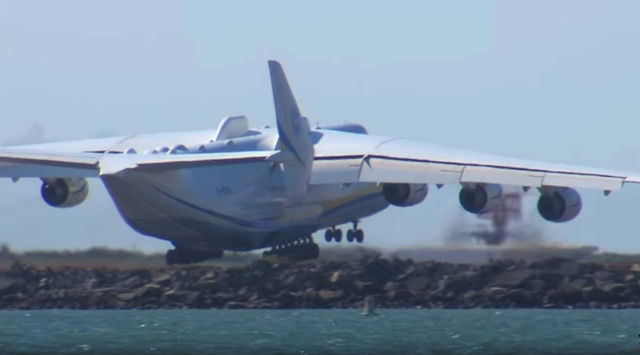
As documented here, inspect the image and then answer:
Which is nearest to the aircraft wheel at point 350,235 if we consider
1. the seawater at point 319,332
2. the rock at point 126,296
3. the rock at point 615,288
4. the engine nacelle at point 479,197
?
the seawater at point 319,332

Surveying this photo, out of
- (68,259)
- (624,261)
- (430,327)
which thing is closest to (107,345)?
(430,327)

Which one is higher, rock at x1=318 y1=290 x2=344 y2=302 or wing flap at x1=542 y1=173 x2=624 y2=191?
wing flap at x1=542 y1=173 x2=624 y2=191

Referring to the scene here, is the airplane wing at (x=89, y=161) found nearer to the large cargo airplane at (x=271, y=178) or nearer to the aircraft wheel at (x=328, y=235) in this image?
the large cargo airplane at (x=271, y=178)

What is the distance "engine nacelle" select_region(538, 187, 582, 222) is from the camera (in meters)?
51.4

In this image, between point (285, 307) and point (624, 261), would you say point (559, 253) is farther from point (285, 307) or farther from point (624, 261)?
point (285, 307)

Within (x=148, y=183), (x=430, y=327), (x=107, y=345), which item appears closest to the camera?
(x=107, y=345)

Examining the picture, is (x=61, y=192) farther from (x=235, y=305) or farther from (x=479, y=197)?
(x=479, y=197)

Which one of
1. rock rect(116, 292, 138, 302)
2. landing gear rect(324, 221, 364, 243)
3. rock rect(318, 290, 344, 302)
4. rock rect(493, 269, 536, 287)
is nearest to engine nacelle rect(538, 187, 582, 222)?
rock rect(493, 269, 536, 287)

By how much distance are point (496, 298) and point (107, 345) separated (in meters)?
13.3

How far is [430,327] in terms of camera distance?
52.8 metres

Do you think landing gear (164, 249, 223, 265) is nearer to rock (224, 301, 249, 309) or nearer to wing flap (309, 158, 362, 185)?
rock (224, 301, 249, 309)

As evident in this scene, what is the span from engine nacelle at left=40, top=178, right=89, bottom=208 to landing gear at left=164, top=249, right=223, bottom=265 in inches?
119

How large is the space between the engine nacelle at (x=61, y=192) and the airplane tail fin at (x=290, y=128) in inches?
203

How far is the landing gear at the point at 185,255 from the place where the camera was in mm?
61656
